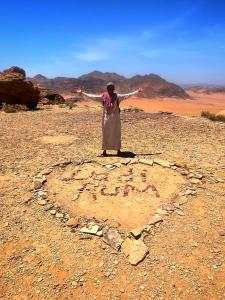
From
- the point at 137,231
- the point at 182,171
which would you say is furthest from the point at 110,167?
the point at 137,231

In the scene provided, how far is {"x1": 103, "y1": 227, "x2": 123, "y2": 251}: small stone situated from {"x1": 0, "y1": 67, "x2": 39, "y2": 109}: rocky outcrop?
12643mm

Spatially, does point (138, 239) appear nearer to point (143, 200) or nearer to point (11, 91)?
point (143, 200)

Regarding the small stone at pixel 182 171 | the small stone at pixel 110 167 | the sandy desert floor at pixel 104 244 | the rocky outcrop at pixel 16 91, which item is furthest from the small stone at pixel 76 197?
the rocky outcrop at pixel 16 91

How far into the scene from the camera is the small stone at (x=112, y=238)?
4406 millimetres


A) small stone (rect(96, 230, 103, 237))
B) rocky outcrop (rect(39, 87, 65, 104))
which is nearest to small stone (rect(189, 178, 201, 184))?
small stone (rect(96, 230, 103, 237))

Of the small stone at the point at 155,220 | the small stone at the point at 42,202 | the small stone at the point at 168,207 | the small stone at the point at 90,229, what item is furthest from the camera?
the small stone at the point at 42,202

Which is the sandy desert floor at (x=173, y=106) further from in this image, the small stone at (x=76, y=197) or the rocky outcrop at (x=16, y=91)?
the small stone at (x=76, y=197)

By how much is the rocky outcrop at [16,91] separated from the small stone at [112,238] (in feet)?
41.5

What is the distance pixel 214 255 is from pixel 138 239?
40.5 inches

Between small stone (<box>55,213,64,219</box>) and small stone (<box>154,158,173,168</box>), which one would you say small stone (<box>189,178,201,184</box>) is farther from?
small stone (<box>55,213,64,219</box>)

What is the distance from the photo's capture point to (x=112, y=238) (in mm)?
4527

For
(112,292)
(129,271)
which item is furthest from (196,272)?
(112,292)

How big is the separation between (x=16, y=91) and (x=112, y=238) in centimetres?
1289

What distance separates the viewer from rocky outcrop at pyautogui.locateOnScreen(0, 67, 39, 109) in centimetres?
1566
